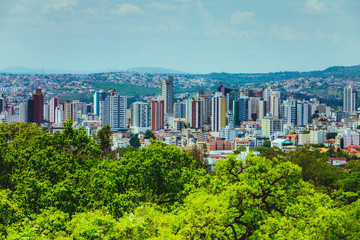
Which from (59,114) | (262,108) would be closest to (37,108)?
(59,114)

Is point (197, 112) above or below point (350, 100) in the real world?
below

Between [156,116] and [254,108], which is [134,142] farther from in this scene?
[254,108]

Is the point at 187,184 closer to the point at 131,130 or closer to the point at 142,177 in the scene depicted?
the point at 142,177

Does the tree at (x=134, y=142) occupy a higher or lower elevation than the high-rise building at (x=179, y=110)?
lower

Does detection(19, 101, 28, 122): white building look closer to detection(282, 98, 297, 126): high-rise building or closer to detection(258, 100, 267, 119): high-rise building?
detection(258, 100, 267, 119): high-rise building

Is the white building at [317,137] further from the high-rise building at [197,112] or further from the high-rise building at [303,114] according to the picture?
the high-rise building at [197,112]

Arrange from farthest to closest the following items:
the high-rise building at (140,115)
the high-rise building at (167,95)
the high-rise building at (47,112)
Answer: the high-rise building at (167,95) < the high-rise building at (47,112) < the high-rise building at (140,115)

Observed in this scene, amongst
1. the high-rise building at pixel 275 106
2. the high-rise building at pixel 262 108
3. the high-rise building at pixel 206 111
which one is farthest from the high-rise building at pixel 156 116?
the high-rise building at pixel 275 106
